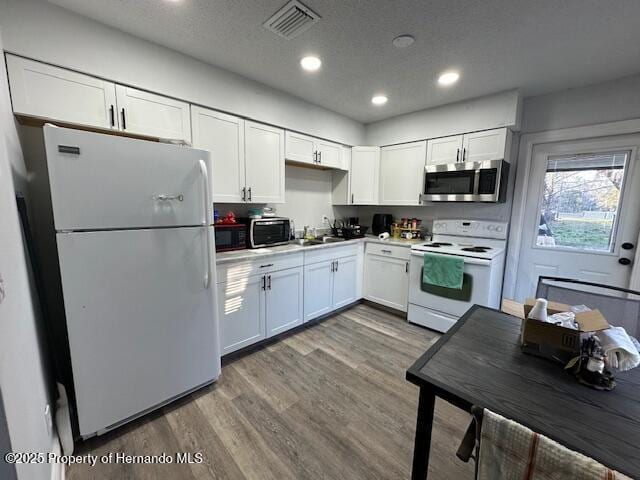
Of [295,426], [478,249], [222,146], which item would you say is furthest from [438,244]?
[222,146]

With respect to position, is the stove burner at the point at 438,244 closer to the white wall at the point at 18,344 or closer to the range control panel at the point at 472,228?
the range control panel at the point at 472,228

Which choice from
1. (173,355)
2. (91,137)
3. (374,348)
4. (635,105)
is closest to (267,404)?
(173,355)

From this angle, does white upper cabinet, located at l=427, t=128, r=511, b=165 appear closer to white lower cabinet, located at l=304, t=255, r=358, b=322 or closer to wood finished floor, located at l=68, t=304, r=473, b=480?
white lower cabinet, located at l=304, t=255, r=358, b=322

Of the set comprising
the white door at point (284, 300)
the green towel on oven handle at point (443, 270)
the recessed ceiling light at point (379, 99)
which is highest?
the recessed ceiling light at point (379, 99)

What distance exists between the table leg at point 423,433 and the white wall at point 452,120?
108 inches

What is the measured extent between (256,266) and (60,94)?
1.66 metres

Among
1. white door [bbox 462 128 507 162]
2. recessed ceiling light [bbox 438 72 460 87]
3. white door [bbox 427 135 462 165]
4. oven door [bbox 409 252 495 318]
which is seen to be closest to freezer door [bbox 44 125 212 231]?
recessed ceiling light [bbox 438 72 460 87]

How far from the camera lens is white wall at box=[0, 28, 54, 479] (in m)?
0.81

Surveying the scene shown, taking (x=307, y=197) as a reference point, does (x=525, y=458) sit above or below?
below

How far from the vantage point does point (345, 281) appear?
325cm

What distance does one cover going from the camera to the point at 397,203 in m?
3.41

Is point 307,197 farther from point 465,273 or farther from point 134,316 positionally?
point 134,316

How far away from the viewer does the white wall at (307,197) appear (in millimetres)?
3275

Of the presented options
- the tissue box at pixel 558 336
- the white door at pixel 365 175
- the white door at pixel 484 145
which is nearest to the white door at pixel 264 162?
the white door at pixel 365 175
